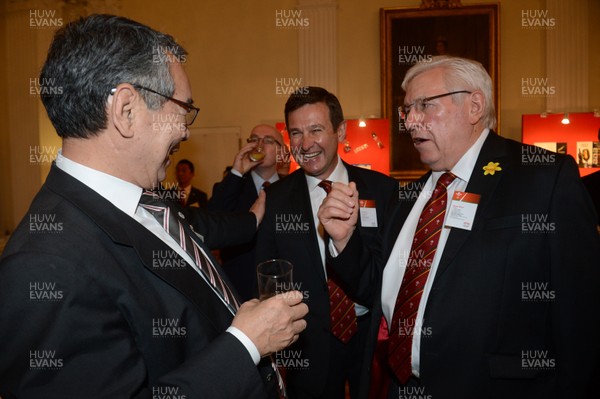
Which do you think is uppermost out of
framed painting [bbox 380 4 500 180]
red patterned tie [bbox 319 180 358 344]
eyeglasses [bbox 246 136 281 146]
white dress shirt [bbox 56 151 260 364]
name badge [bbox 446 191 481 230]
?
framed painting [bbox 380 4 500 180]

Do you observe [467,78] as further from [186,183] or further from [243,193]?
[186,183]

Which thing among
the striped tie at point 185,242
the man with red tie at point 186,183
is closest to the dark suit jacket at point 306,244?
the striped tie at point 185,242

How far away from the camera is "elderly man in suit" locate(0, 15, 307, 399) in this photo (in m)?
0.99

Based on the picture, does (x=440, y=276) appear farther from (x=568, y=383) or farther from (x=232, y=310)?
(x=232, y=310)

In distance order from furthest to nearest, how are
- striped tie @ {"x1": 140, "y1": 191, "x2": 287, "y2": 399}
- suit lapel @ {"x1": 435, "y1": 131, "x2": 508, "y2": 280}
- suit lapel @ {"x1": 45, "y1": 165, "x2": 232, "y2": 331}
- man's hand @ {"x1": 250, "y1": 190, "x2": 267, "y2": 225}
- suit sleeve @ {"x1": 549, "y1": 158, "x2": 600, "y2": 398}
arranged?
man's hand @ {"x1": 250, "y1": 190, "x2": 267, "y2": 225} < suit lapel @ {"x1": 435, "y1": 131, "x2": 508, "y2": 280} < suit sleeve @ {"x1": 549, "y1": 158, "x2": 600, "y2": 398} < striped tie @ {"x1": 140, "y1": 191, "x2": 287, "y2": 399} < suit lapel @ {"x1": 45, "y1": 165, "x2": 232, "y2": 331}

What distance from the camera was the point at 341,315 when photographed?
8.00ft

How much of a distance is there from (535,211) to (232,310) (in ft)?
3.93

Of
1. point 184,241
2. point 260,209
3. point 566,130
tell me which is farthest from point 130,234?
point 566,130

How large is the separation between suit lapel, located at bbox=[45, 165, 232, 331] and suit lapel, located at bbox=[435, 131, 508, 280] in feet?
3.11

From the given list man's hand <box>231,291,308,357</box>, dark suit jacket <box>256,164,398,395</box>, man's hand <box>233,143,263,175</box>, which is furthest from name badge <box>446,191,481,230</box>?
man's hand <box>233,143,263,175</box>

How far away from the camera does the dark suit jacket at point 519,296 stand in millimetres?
1611

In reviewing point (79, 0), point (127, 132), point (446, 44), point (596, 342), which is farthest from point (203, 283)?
point (79, 0)

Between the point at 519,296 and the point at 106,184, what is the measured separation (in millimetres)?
1533

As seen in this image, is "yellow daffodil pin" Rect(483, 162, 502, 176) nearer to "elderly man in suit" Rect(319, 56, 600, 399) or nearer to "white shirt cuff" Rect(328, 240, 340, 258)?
"elderly man in suit" Rect(319, 56, 600, 399)
